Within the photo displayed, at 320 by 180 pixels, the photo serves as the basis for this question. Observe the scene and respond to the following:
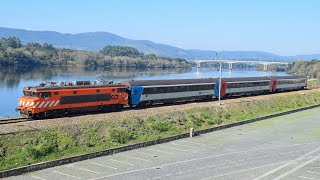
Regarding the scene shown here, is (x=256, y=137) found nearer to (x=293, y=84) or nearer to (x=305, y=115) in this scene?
(x=305, y=115)

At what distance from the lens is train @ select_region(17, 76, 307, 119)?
29812 mm

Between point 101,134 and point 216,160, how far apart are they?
27.0ft

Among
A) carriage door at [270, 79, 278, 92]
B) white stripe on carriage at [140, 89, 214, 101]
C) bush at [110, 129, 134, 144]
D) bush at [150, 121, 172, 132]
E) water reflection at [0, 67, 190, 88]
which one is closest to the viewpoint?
bush at [110, 129, 134, 144]

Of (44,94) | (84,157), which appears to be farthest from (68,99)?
(84,157)

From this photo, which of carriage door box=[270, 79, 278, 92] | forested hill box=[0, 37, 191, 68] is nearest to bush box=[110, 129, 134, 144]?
carriage door box=[270, 79, 278, 92]

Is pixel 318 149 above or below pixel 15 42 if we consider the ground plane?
below

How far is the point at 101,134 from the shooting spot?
91.3 ft

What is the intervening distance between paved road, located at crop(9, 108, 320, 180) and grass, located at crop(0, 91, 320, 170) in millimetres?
1706

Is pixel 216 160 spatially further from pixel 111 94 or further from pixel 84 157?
pixel 111 94

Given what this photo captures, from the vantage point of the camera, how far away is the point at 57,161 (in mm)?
22344

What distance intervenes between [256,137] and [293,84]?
44845 millimetres

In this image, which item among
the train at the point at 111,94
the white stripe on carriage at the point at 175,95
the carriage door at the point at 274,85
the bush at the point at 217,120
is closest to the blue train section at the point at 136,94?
the train at the point at 111,94

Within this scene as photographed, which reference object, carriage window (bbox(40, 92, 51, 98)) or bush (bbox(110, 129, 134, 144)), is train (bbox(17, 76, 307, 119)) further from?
bush (bbox(110, 129, 134, 144))

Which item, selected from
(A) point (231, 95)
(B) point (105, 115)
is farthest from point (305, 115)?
(B) point (105, 115)
